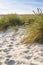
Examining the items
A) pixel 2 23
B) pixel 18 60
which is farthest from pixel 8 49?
pixel 2 23

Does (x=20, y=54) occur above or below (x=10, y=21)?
below

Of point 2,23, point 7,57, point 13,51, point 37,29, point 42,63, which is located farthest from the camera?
point 2,23

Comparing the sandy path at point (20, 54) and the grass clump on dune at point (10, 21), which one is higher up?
the grass clump on dune at point (10, 21)

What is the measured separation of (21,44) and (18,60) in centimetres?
124

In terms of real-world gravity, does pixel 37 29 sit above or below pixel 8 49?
above

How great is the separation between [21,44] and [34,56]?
114 centimetres

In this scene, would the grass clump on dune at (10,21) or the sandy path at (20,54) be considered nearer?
the sandy path at (20,54)

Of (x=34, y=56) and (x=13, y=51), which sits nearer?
(x=34, y=56)

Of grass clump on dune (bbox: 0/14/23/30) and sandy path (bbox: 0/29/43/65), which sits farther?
grass clump on dune (bbox: 0/14/23/30)

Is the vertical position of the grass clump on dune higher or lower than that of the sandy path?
higher

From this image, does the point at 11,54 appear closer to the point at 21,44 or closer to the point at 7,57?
the point at 7,57

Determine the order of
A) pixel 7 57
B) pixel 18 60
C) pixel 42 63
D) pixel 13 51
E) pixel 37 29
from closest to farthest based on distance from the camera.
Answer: pixel 42 63, pixel 18 60, pixel 7 57, pixel 13 51, pixel 37 29

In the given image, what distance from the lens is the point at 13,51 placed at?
4.81 m

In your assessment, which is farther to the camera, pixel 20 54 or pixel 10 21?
pixel 10 21
